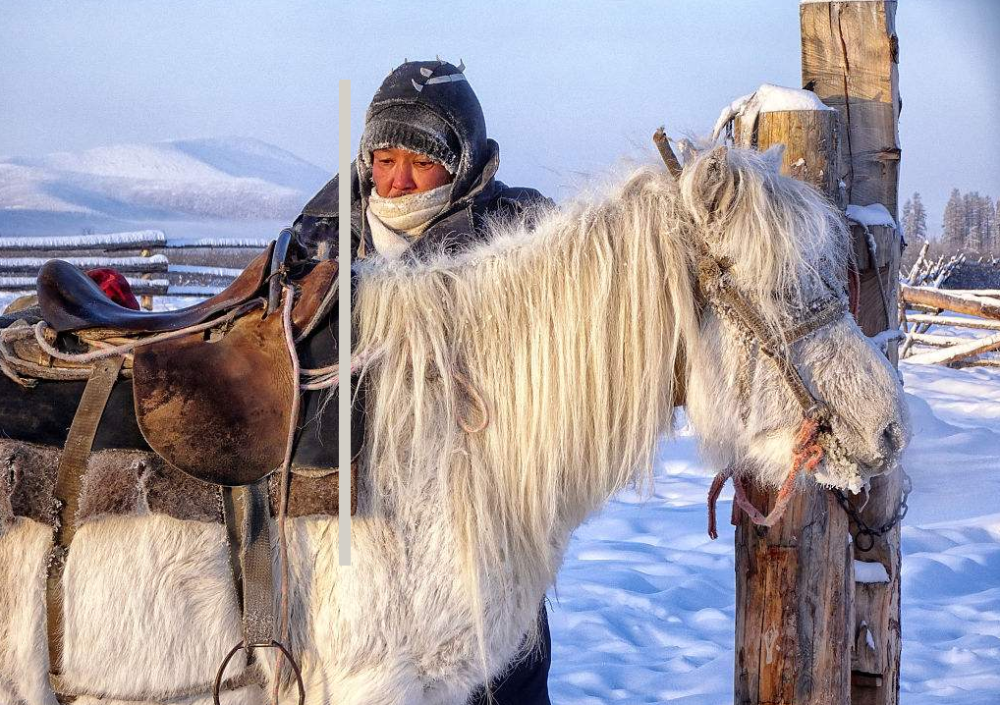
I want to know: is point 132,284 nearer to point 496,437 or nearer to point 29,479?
point 29,479

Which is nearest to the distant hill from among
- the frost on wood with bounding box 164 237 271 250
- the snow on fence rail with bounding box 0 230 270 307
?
the frost on wood with bounding box 164 237 271 250

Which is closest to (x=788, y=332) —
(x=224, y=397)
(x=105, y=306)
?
(x=224, y=397)

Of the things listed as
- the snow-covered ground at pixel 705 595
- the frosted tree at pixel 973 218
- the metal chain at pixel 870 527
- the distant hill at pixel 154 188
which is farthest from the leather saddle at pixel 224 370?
the frosted tree at pixel 973 218

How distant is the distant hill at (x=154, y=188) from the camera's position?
3091 cm

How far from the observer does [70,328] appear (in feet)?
5.56

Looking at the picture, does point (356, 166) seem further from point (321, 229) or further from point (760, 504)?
point (760, 504)

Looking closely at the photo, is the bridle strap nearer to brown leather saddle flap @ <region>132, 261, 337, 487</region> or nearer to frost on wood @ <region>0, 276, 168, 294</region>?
brown leather saddle flap @ <region>132, 261, 337, 487</region>

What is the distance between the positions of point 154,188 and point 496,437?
4284 cm

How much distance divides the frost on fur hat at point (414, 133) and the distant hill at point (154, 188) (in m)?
23.7

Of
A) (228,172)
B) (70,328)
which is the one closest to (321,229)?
Answer: (70,328)

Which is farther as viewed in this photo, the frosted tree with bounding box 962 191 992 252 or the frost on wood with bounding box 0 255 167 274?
the frosted tree with bounding box 962 191 992 252

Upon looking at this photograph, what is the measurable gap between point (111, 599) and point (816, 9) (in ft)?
7.74

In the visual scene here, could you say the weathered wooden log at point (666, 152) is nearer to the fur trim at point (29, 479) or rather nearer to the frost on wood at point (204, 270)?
the fur trim at point (29, 479)

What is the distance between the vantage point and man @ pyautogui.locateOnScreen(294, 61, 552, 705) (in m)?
2.47
